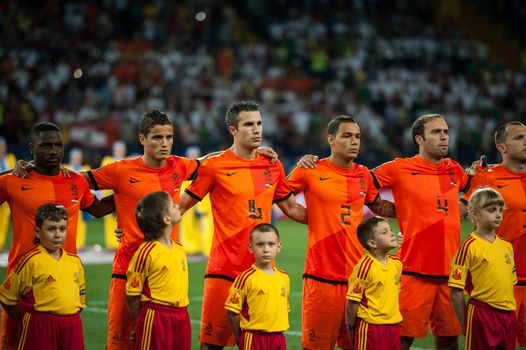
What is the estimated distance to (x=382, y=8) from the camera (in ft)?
106

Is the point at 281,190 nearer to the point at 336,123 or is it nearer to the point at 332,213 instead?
the point at 332,213

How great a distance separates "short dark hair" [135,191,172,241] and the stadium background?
42.3ft

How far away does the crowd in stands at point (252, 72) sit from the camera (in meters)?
24.2

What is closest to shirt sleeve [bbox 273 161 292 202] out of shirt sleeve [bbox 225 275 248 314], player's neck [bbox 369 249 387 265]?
player's neck [bbox 369 249 387 265]

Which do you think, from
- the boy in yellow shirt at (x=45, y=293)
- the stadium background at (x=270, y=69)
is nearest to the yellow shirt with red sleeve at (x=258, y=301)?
the boy in yellow shirt at (x=45, y=293)

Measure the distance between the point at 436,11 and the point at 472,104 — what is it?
5.84 meters

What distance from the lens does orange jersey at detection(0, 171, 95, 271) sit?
7.46m

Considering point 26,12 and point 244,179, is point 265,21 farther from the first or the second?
point 244,179

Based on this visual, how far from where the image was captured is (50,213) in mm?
6938

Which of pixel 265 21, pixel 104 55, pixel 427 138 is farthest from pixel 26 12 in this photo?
Result: pixel 427 138

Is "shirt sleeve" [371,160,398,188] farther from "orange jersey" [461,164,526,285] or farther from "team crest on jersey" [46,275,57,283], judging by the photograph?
"team crest on jersey" [46,275,57,283]

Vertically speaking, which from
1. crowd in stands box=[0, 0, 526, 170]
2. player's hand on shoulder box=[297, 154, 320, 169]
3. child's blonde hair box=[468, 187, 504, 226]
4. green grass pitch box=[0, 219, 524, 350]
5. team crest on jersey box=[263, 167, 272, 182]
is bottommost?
green grass pitch box=[0, 219, 524, 350]

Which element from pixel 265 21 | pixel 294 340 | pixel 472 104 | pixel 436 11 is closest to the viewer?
pixel 294 340

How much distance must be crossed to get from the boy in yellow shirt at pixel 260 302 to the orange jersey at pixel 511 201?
7.18 ft
